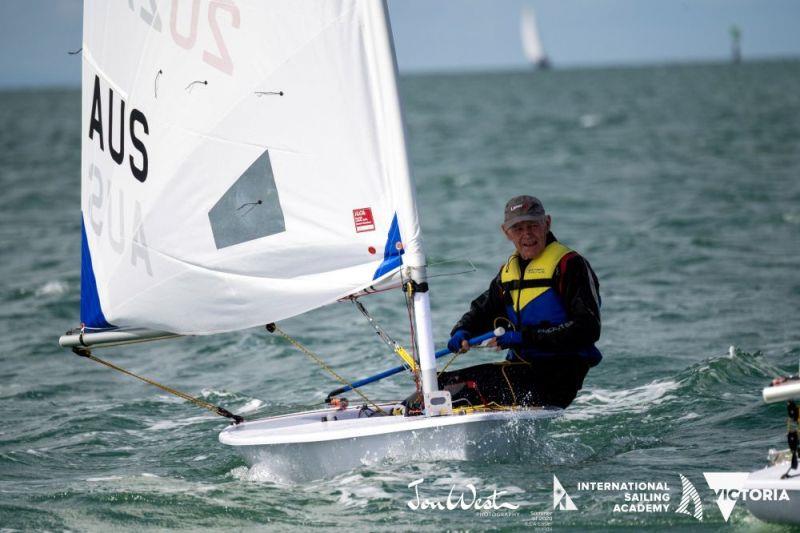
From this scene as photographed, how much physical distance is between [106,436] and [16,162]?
21019 mm

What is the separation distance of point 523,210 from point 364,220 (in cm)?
79

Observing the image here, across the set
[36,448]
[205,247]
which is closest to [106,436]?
[36,448]

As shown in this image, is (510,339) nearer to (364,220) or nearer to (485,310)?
(485,310)

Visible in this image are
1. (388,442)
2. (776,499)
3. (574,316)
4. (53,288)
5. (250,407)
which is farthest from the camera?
(53,288)

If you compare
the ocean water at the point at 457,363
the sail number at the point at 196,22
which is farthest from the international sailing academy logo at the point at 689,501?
the sail number at the point at 196,22

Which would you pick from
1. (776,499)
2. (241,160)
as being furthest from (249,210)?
(776,499)

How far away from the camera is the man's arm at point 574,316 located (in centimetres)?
506

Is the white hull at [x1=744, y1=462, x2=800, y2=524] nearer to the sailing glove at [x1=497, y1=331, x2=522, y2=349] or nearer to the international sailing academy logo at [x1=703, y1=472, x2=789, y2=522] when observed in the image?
the international sailing academy logo at [x1=703, y1=472, x2=789, y2=522]

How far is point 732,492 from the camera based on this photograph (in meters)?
4.69

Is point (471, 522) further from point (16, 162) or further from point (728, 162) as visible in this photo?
point (16, 162)

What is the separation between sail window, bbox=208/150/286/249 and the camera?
5180 mm

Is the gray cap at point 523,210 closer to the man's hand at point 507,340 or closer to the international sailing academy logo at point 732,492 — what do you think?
the man's hand at point 507,340

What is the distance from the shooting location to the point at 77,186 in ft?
66.6

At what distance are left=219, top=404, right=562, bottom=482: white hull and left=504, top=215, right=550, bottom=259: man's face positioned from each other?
793mm
